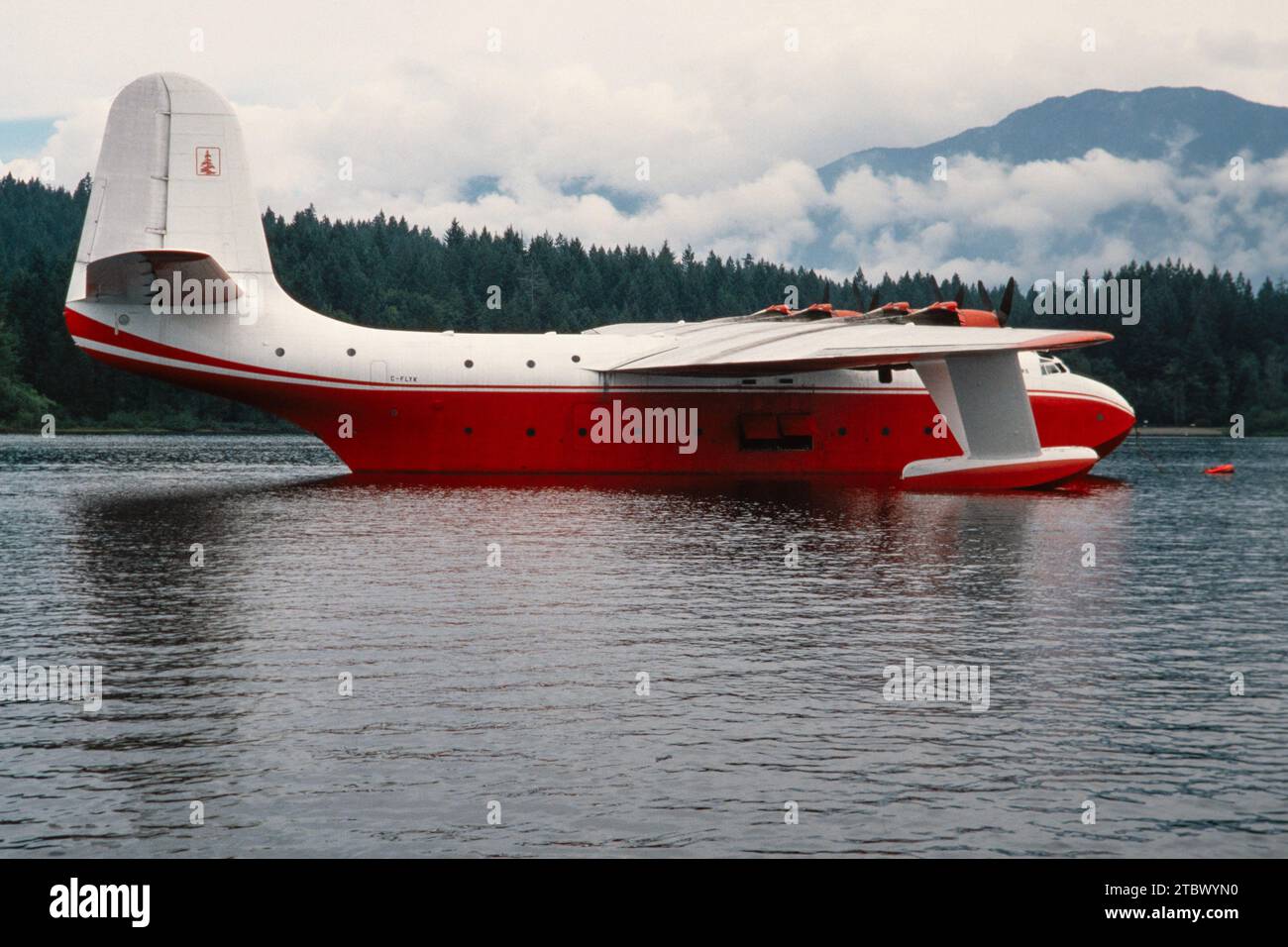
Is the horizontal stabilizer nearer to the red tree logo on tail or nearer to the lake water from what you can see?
the red tree logo on tail

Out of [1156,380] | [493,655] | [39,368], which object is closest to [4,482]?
[493,655]

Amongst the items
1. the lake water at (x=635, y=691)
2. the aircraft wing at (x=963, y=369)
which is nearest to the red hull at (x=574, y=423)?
the aircraft wing at (x=963, y=369)

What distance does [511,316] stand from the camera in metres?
166

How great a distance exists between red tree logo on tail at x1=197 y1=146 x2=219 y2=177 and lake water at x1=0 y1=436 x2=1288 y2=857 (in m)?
17.9

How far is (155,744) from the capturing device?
11.3 metres

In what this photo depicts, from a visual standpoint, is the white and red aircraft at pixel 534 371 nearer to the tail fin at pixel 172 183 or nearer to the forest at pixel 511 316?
the tail fin at pixel 172 183

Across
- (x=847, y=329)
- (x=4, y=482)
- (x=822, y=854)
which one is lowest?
(x=822, y=854)

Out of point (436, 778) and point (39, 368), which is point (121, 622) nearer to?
point (436, 778)

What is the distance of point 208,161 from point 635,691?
→ 3541 cm

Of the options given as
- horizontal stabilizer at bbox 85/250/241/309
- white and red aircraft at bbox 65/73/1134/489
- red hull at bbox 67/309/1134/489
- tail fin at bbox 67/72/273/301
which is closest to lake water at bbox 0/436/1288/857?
white and red aircraft at bbox 65/73/1134/489

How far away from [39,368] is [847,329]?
104 meters

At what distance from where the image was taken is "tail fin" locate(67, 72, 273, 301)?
4200 cm

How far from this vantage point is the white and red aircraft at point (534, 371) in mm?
41469

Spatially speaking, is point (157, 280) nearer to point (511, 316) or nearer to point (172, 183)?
point (172, 183)
